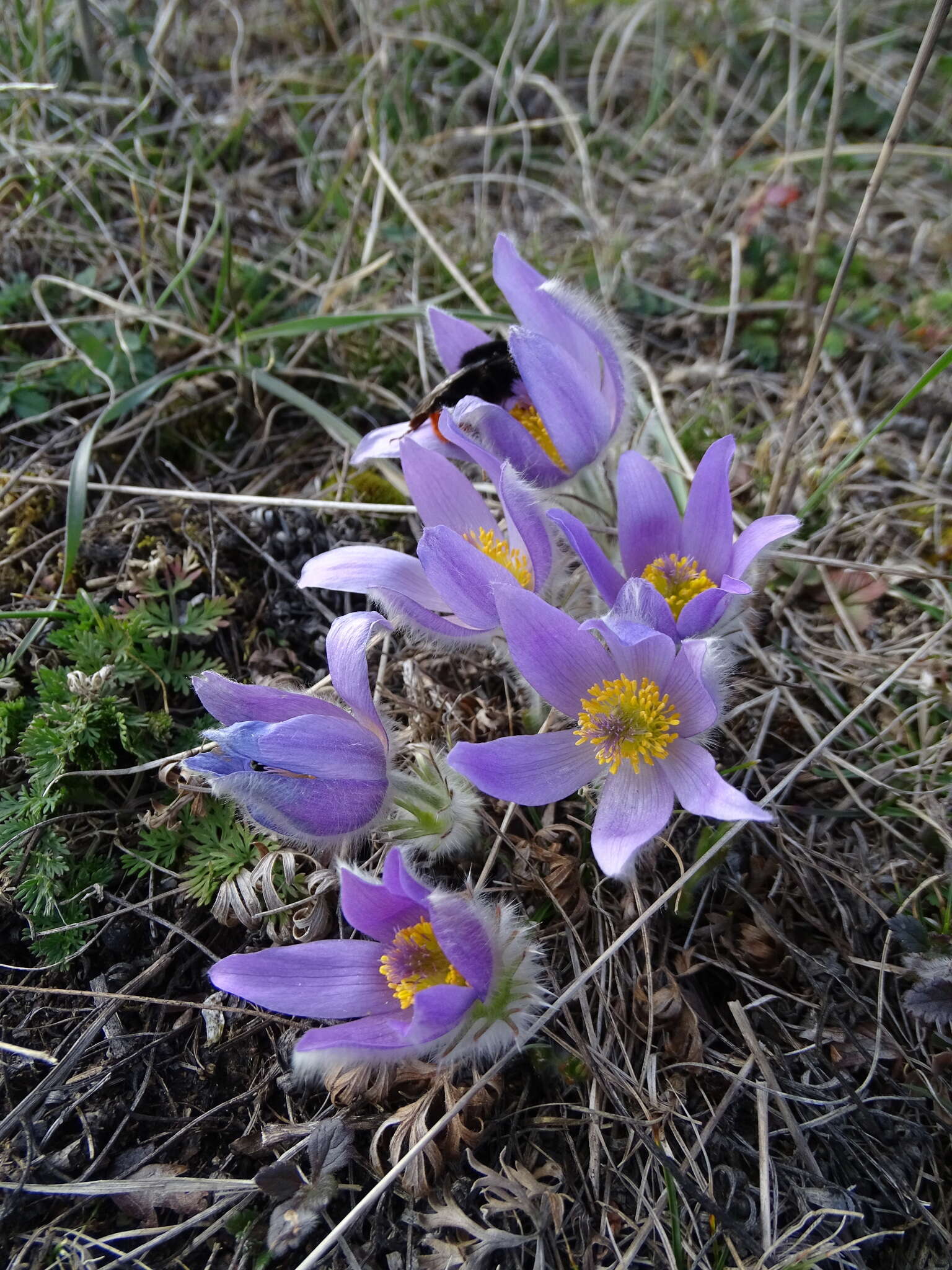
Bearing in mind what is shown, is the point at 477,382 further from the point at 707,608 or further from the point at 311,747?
the point at 311,747

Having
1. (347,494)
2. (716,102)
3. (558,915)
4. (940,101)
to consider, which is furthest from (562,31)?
(558,915)

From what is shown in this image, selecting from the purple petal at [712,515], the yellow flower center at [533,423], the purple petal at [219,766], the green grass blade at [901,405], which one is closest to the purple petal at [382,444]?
the yellow flower center at [533,423]

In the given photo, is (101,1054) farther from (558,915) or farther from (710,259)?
(710,259)

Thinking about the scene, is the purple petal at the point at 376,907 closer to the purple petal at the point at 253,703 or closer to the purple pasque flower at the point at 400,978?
the purple pasque flower at the point at 400,978

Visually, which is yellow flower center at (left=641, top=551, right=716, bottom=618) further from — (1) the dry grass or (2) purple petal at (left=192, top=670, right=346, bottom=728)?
(2) purple petal at (left=192, top=670, right=346, bottom=728)

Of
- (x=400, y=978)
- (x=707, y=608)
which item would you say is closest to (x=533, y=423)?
(x=707, y=608)

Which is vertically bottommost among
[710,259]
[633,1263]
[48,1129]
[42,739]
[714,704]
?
[633,1263]

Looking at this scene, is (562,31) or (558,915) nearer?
(558,915)
